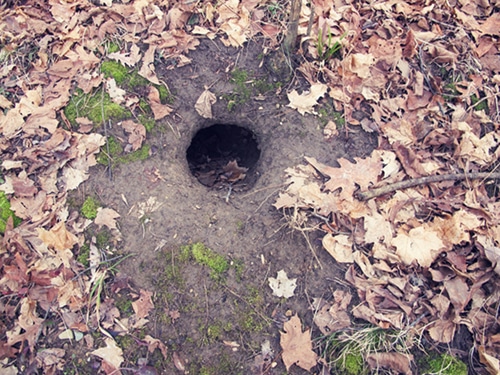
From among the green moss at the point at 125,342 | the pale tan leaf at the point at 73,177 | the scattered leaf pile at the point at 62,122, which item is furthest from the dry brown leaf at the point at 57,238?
the green moss at the point at 125,342

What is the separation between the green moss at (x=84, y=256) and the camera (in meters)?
3.11

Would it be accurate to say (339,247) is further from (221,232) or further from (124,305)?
(124,305)

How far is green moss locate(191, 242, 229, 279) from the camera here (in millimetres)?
3041

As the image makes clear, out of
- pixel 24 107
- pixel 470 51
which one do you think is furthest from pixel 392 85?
pixel 24 107

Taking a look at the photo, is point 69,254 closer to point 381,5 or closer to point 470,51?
point 381,5

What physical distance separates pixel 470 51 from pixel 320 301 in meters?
2.64

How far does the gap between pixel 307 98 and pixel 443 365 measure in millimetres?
2241

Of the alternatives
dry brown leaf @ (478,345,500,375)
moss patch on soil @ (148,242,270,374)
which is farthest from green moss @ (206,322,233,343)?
dry brown leaf @ (478,345,500,375)


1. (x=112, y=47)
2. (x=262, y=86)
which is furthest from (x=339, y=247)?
(x=112, y=47)

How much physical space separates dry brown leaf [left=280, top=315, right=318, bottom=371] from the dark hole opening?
5.54 ft

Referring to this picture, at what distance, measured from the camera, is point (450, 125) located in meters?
3.44

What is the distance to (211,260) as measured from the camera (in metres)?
3.06

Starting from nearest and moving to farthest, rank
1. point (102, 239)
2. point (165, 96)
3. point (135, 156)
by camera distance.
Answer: point (102, 239) < point (135, 156) < point (165, 96)

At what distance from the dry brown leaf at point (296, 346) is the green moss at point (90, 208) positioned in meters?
1.68
